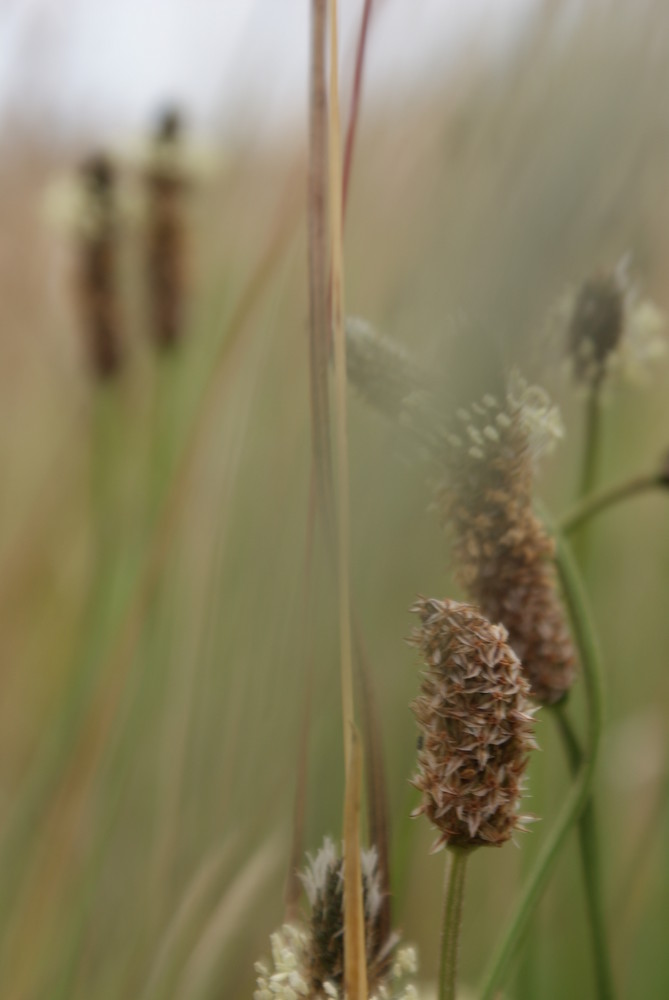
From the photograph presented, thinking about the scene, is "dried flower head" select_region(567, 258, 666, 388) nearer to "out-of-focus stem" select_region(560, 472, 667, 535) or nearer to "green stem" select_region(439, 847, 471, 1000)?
"out-of-focus stem" select_region(560, 472, 667, 535)

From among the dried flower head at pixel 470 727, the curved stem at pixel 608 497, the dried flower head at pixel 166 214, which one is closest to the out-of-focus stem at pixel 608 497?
the curved stem at pixel 608 497

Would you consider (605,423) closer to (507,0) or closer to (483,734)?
(507,0)

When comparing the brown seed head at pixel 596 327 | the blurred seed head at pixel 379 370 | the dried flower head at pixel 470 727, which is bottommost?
the dried flower head at pixel 470 727

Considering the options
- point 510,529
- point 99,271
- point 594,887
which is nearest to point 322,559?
point 510,529

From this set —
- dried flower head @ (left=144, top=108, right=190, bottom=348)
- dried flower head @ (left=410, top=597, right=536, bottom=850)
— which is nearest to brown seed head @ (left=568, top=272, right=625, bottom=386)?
dried flower head @ (left=410, top=597, right=536, bottom=850)

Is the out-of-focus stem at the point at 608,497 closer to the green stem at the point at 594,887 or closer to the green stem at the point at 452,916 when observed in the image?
the green stem at the point at 594,887

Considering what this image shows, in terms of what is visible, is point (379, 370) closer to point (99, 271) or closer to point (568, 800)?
point (568, 800)
